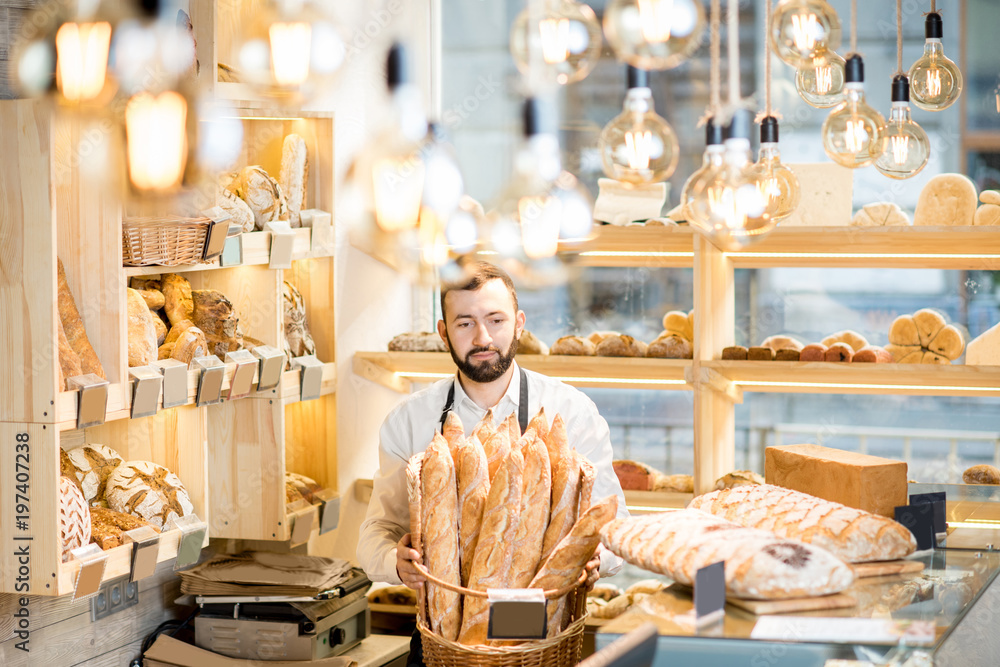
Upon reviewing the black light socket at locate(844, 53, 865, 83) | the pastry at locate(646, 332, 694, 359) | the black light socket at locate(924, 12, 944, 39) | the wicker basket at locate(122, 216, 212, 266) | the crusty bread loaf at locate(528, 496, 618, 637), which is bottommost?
the crusty bread loaf at locate(528, 496, 618, 637)

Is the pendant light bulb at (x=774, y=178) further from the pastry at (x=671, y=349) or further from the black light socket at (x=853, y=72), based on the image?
the pastry at (x=671, y=349)

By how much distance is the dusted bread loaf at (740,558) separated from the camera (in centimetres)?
139

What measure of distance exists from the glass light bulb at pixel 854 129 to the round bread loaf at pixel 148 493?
5.77ft

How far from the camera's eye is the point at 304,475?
348 centimetres

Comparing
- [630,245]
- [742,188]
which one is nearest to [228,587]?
[630,245]

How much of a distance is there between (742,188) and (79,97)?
81 centimetres

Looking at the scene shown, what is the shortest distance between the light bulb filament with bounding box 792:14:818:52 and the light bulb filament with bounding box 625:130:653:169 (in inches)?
17.9

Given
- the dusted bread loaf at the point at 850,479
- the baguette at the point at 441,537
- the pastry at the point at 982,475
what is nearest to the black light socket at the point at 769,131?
the dusted bread loaf at the point at 850,479

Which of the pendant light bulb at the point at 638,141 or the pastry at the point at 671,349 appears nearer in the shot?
the pendant light bulb at the point at 638,141

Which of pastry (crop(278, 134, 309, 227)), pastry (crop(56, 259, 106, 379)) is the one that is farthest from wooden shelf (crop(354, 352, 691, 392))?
pastry (crop(56, 259, 106, 379))

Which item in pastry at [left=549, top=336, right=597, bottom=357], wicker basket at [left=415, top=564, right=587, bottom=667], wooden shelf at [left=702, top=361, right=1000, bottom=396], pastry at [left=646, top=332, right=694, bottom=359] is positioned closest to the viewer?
wicker basket at [left=415, top=564, right=587, bottom=667]

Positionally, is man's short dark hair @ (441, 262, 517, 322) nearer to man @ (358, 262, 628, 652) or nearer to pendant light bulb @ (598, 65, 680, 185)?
man @ (358, 262, 628, 652)

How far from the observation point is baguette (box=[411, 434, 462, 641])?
1.84m

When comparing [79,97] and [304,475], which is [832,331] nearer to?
[304,475]
